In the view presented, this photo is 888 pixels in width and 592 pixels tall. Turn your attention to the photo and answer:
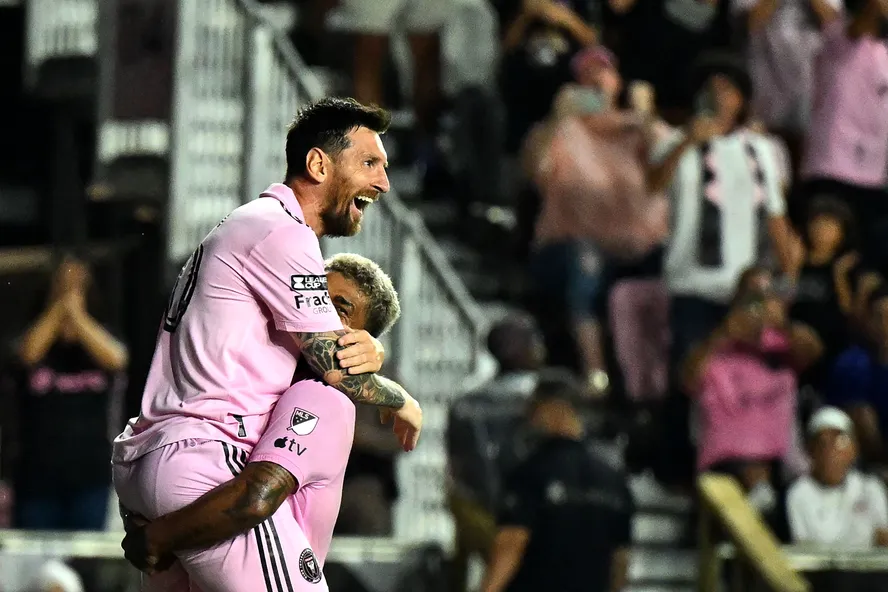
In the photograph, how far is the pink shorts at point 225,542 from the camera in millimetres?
3938

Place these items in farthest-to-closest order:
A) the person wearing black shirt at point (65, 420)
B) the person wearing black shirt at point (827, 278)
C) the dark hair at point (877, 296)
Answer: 1. the person wearing black shirt at point (827, 278)
2. the dark hair at point (877, 296)
3. the person wearing black shirt at point (65, 420)

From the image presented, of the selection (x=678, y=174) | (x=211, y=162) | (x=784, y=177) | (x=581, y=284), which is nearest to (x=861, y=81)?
(x=784, y=177)

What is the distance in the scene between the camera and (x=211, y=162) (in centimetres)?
1034

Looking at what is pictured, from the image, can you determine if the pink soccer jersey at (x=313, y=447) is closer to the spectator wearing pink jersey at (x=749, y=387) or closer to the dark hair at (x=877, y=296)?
the spectator wearing pink jersey at (x=749, y=387)

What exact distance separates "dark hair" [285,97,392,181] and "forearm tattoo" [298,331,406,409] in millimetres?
438

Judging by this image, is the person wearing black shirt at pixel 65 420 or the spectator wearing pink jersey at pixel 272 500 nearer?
the spectator wearing pink jersey at pixel 272 500

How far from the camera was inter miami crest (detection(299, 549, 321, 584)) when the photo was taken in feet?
13.2

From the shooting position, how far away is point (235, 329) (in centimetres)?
400

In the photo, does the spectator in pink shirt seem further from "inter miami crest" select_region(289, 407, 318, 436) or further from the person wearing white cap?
"inter miami crest" select_region(289, 407, 318, 436)

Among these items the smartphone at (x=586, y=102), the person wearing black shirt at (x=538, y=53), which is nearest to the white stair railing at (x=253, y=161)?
the person wearing black shirt at (x=538, y=53)

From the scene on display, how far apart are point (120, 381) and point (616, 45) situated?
11.7 feet

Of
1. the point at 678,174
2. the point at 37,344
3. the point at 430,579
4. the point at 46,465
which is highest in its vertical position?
the point at 678,174

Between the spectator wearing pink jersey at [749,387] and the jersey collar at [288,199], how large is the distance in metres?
4.94

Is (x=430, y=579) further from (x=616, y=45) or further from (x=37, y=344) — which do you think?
(x=616, y=45)
